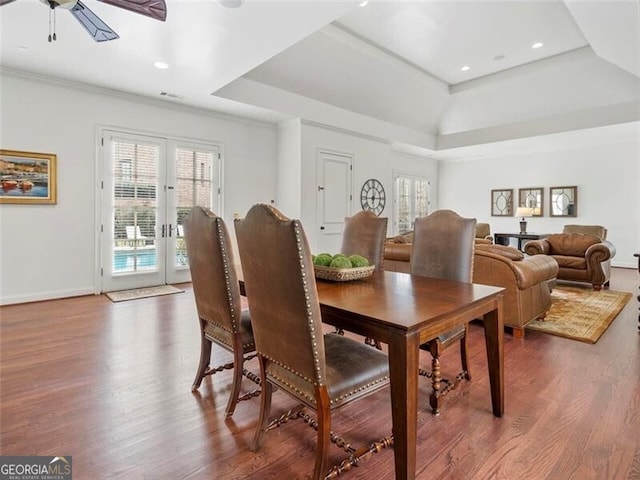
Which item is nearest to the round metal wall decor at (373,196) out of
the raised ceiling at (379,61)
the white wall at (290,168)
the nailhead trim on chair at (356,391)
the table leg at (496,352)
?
the raised ceiling at (379,61)

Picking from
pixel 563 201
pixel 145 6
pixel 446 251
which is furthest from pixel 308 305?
pixel 563 201

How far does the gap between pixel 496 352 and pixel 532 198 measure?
834 cm

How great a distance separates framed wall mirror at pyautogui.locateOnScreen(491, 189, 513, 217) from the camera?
9.29m

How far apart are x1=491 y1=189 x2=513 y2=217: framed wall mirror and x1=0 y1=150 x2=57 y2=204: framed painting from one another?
9504 millimetres

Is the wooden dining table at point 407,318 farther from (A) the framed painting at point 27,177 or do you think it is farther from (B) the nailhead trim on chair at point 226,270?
(A) the framed painting at point 27,177

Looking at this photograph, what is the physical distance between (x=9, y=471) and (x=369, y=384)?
5.36 feet

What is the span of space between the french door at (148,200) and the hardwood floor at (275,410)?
2.13 m

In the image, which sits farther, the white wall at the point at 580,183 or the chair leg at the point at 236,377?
the white wall at the point at 580,183

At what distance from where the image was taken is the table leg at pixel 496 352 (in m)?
1.95

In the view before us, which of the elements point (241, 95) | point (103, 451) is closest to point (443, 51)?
point (241, 95)

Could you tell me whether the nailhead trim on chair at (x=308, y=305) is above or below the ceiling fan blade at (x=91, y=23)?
below

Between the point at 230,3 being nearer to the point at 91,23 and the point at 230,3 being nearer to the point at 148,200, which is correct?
the point at 91,23

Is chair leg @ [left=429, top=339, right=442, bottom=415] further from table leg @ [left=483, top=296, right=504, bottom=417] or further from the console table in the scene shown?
the console table

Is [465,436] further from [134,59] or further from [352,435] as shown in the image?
[134,59]
